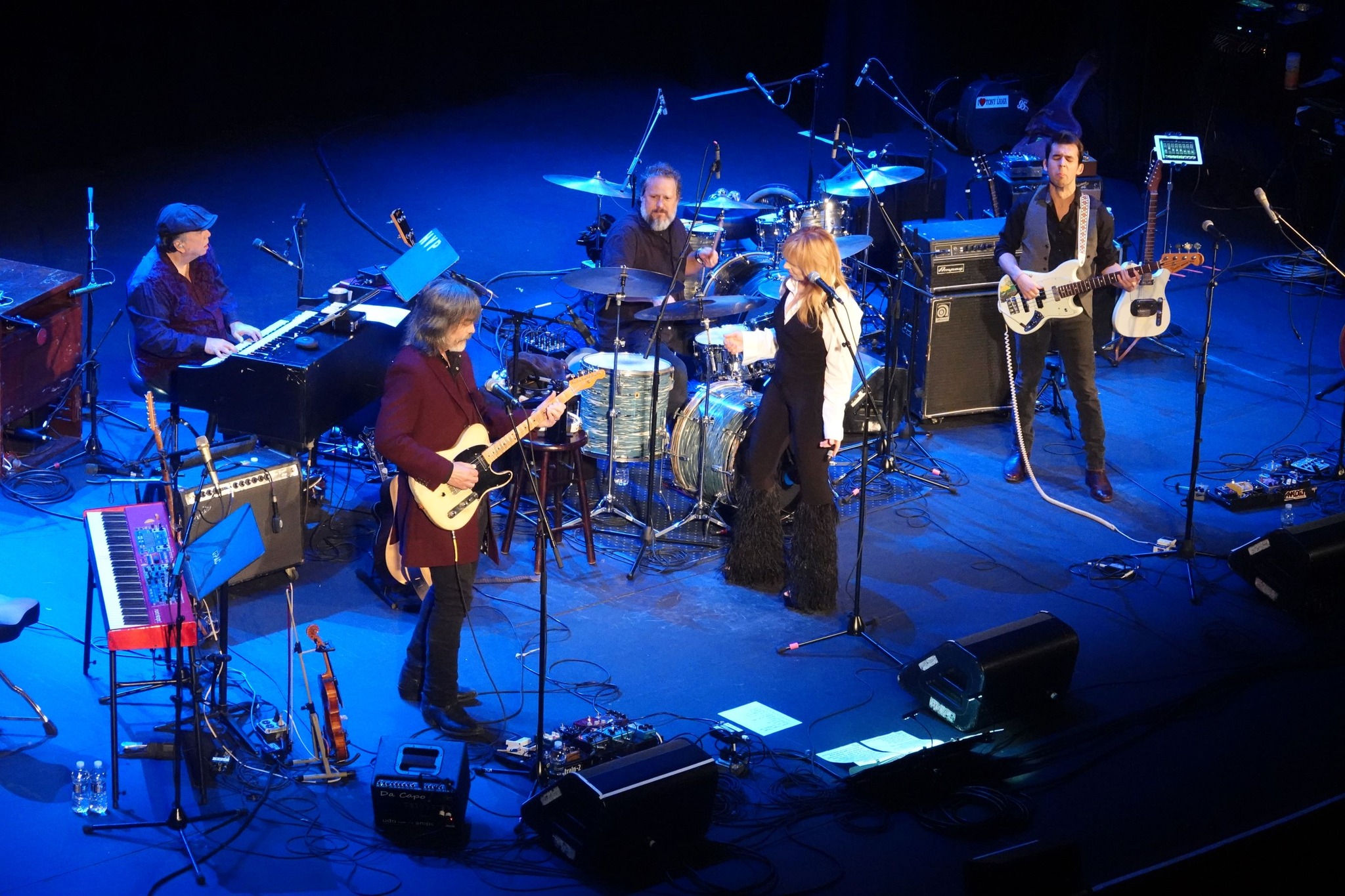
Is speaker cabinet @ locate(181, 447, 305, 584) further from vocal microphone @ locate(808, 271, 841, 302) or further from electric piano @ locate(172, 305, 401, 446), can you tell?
vocal microphone @ locate(808, 271, 841, 302)

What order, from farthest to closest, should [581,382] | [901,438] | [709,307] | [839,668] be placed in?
[901,438] < [709,307] < [839,668] < [581,382]

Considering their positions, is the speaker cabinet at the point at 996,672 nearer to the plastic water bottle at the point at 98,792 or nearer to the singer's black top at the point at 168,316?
the plastic water bottle at the point at 98,792

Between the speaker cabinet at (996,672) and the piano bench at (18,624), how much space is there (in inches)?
152

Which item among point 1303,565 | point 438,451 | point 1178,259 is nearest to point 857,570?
point 438,451

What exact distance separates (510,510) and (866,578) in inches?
78.5

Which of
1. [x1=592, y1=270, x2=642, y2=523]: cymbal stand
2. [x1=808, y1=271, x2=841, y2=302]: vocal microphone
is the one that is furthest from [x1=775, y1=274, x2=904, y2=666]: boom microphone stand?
[x1=592, y1=270, x2=642, y2=523]: cymbal stand

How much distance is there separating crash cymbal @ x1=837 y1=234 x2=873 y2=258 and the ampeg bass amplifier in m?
0.77

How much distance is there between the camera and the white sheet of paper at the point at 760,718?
6.35 m

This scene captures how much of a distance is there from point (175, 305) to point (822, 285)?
4.08 m

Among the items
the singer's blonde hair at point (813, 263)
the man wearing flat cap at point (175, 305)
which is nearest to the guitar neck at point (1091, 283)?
the singer's blonde hair at point (813, 263)

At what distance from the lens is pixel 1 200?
12.6m

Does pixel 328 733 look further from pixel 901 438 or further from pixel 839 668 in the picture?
pixel 901 438

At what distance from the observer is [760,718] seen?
6.41 meters

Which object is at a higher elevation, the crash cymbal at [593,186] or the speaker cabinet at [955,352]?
the crash cymbal at [593,186]
